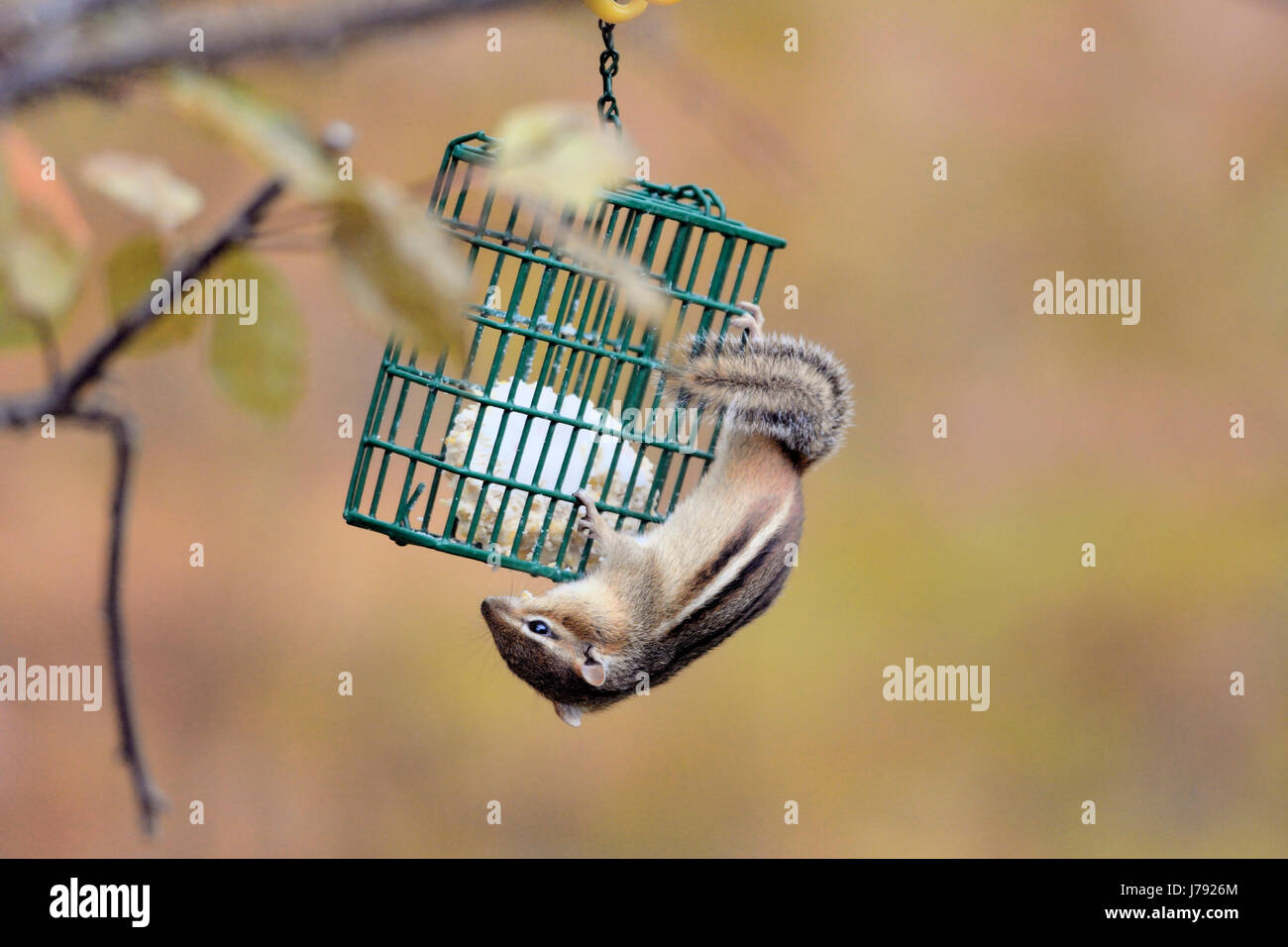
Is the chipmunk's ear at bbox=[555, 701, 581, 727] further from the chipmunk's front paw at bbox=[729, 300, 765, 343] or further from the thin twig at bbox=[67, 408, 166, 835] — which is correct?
the thin twig at bbox=[67, 408, 166, 835]

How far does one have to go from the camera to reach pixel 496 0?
1.58 feet

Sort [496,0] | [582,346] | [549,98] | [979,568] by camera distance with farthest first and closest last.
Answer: [979,568], [549,98], [582,346], [496,0]

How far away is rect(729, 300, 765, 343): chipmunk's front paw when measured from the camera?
127 inches

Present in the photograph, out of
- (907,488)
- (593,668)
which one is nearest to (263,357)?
(593,668)

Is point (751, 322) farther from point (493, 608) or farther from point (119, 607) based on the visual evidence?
point (119, 607)

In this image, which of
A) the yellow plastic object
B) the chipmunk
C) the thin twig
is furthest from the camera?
the chipmunk

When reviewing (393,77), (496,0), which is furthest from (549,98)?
(496,0)

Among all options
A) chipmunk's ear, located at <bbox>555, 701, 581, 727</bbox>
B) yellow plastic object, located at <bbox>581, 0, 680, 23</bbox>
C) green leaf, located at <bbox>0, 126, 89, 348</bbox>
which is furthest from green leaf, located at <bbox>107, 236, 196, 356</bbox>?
chipmunk's ear, located at <bbox>555, 701, 581, 727</bbox>

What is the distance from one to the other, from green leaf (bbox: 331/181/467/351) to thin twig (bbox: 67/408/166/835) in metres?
0.16

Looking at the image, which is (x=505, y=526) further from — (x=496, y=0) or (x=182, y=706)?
(x=182, y=706)

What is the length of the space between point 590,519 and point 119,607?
225cm

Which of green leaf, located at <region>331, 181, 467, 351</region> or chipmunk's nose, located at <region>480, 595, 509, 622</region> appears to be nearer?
green leaf, located at <region>331, 181, 467, 351</region>

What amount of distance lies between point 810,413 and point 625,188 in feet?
2.20

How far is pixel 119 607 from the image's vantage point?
0.80 meters
